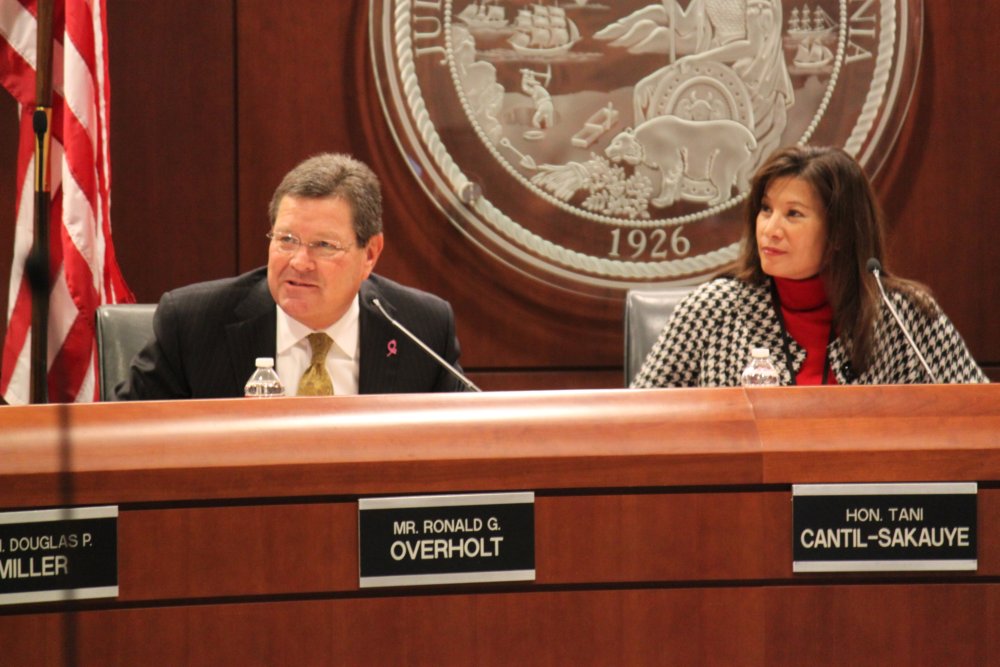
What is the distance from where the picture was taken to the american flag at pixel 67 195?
2473 mm

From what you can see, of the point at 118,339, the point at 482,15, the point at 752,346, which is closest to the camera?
the point at 118,339

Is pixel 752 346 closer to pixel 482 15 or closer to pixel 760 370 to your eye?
pixel 760 370

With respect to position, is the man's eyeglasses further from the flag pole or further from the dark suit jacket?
the flag pole

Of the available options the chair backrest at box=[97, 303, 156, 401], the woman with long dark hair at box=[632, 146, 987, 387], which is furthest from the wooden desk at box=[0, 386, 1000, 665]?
the woman with long dark hair at box=[632, 146, 987, 387]

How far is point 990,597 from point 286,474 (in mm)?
725

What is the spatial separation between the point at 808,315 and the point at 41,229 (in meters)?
1.68

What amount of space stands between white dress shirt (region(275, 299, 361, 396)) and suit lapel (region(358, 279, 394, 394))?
17 mm

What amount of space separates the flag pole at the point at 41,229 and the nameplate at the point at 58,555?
0.65ft

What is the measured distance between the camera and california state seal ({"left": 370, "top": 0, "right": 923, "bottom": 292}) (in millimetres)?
2877

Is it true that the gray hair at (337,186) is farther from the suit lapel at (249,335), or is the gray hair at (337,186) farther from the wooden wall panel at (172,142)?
the wooden wall panel at (172,142)

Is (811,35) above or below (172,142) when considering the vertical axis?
above

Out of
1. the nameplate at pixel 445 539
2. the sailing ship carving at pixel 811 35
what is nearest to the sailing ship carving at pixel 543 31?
the sailing ship carving at pixel 811 35

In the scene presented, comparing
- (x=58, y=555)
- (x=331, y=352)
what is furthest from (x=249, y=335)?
(x=58, y=555)

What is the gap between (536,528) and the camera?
44.4 inches
